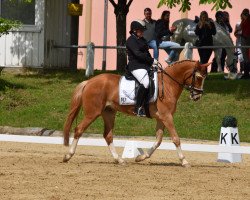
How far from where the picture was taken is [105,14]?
38844 millimetres

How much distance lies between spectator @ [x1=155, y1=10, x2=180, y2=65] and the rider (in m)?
10.8

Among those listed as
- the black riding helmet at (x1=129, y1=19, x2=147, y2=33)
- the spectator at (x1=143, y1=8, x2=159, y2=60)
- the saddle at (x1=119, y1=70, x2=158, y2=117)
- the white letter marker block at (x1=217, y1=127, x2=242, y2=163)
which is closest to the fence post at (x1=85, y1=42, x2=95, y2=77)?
the spectator at (x1=143, y1=8, x2=159, y2=60)

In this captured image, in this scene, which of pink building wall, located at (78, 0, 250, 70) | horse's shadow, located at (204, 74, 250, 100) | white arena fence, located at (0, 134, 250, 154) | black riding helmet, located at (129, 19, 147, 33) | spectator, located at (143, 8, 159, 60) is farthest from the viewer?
pink building wall, located at (78, 0, 250, 70)

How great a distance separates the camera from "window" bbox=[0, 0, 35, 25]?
3309cm

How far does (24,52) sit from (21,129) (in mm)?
7300

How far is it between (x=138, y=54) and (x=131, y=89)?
0.61 meters

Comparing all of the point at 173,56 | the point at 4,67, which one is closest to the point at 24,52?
the point at 4,67

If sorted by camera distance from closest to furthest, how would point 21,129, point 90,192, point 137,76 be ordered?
point 90,192 → point 137,76 → point 21,129

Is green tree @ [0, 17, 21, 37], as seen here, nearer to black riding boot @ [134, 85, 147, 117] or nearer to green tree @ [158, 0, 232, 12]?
green tree @ [158, 0, 232, 12]

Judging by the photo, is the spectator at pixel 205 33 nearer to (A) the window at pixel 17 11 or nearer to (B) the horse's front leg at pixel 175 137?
(A) the window at pixel 17 11

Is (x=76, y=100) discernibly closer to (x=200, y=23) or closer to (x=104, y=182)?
(x=104, y=182)

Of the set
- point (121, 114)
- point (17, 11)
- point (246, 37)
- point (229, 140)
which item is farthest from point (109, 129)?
point (17, 11)

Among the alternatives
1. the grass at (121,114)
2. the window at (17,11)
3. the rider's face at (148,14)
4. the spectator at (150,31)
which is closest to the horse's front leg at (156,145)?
the grass at (121,114)

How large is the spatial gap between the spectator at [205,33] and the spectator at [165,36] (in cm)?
72
